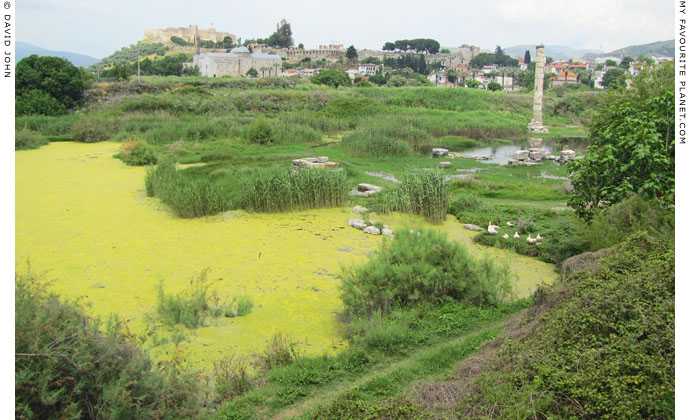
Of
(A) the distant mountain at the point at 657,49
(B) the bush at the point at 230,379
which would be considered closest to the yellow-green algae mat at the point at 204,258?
(B) the bush at the point at 230,379

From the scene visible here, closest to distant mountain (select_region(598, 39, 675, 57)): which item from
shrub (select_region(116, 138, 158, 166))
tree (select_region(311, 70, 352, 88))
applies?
shrub (select_region(116, 138, 158, 166))

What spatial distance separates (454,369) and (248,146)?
47.7 feet

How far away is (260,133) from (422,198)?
1021cm

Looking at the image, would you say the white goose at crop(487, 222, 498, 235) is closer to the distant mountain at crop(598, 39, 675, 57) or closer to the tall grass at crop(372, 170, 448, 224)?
the tall grass at crop(372, 170, 448, 224)

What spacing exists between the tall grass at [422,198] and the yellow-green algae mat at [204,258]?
291mm

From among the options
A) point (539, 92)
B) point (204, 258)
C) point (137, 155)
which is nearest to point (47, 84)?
point (137, 155)

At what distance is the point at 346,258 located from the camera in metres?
7.43

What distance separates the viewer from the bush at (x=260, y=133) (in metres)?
18.3

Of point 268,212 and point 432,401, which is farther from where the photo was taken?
point 268,212

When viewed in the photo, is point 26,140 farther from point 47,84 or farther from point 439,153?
point 439,153

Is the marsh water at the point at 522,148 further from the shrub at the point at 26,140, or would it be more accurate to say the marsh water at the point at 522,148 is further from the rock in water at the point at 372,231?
the shrub at the point at 26,140

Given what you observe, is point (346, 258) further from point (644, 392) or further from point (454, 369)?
point (644, 392)

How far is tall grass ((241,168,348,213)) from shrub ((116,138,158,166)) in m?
5.33

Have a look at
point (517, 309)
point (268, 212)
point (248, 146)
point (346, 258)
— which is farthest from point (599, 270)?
point (248, 146)
